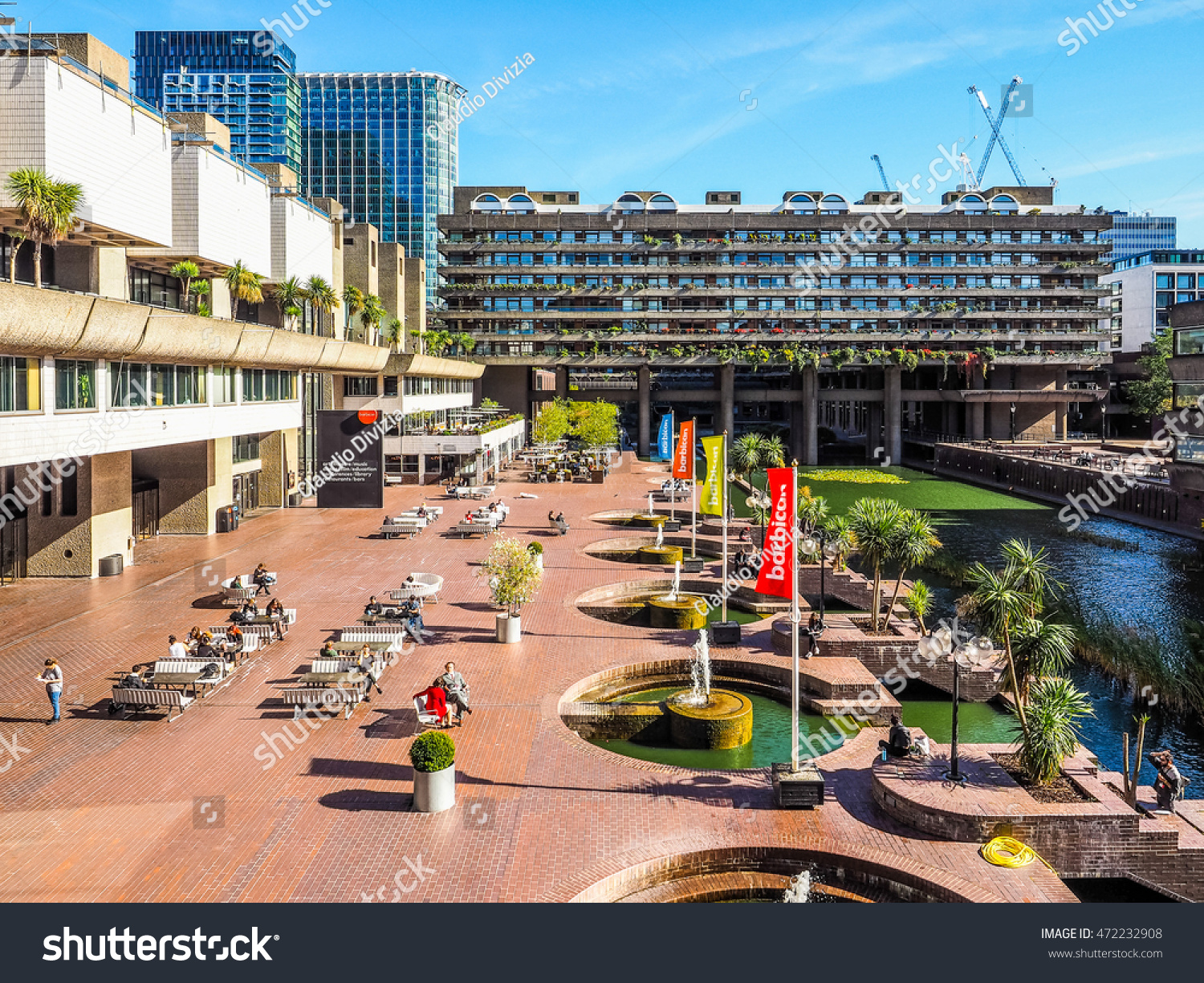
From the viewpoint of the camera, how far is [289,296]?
47250mm

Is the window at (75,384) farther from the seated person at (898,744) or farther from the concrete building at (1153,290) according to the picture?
the concrete building at (1153,290)

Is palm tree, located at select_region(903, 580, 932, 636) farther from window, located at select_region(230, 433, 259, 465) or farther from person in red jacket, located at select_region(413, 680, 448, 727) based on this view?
window, located at select_region(230, 433, 259, 465)

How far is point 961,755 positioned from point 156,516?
35.0 metres

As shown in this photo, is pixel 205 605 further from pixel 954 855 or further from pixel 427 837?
pixel 954 855

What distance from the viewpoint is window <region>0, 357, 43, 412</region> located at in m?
24.8

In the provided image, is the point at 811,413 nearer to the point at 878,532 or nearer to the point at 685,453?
the point at 685,453

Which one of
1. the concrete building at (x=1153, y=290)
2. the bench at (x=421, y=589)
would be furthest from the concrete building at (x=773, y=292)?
the bench at (x=421, y=589)

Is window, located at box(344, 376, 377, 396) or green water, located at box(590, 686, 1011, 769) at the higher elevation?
window, located at box(344, 376, 377, 396)

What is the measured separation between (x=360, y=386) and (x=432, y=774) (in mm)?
50463

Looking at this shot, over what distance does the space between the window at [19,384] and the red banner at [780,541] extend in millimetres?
20385

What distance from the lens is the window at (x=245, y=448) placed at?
4547cm

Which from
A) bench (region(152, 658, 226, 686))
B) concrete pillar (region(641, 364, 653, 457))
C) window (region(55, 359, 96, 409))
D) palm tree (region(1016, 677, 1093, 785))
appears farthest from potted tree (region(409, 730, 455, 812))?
concrete pillar (region(641, 364, 653, 457))

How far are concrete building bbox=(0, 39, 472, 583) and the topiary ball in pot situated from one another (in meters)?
16.4
